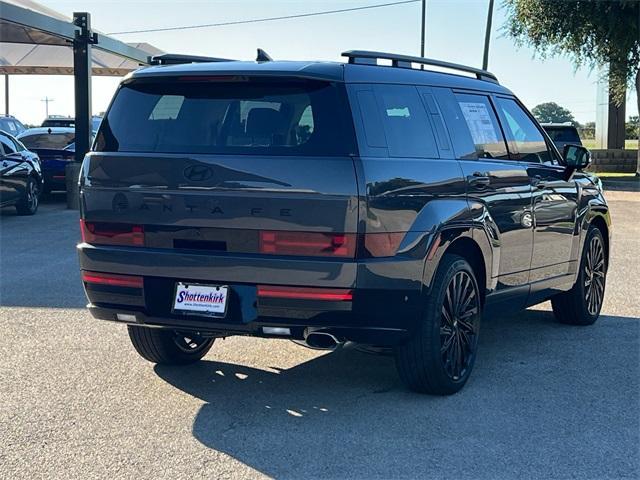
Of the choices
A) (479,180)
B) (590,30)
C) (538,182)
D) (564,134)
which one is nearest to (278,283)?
(479,180)

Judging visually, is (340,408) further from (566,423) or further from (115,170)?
(115,170)

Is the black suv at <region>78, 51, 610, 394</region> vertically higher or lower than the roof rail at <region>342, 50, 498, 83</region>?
lower

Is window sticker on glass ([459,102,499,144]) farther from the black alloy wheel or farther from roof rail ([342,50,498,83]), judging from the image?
the black alloy wheel

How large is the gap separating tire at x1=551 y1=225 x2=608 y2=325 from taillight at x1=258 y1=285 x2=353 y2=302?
3.18 meters

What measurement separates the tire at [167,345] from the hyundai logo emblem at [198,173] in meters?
1.23

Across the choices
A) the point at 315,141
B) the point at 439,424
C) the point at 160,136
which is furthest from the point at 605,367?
the point at 160,136

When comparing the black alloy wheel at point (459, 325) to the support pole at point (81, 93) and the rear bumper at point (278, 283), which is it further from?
the support pole at point (81, 93)

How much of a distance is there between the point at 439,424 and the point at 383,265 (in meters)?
0.91

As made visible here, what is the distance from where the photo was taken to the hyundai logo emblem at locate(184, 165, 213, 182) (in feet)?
16.0

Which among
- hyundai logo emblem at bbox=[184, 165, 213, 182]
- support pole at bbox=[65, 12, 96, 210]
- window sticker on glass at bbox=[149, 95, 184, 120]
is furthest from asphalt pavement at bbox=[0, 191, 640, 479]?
support pole at bbox=[65, 12, 96, 210]

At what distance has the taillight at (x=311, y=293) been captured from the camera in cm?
471

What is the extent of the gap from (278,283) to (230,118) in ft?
3.20

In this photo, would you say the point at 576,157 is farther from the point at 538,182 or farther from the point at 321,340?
the point at 321,340

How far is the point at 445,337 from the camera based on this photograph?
17.9 ft
